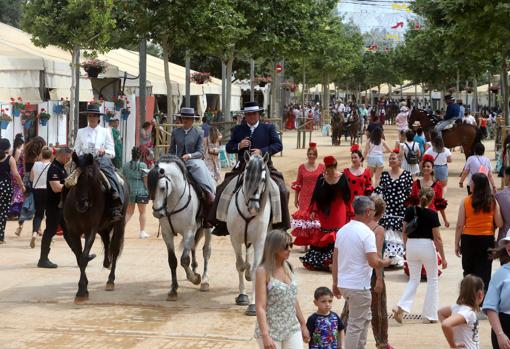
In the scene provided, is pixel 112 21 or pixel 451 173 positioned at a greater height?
pixel 112 21

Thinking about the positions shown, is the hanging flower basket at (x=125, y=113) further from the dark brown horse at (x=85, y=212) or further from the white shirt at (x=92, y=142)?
the dark brown horse at (x=85, y=212)

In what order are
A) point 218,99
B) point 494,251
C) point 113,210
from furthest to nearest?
point 218,99
point 113,210
point 494,251

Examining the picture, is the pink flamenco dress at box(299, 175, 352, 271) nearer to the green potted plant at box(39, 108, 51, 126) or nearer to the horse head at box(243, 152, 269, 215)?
the horse head at box(243, 152, 269, 215)

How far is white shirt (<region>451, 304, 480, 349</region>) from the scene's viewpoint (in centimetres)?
805

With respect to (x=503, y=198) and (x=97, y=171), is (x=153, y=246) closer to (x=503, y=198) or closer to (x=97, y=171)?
(x=97, y=171)

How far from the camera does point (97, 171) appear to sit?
14.1 metres

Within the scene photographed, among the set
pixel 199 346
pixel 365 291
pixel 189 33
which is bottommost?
pixel 199 346

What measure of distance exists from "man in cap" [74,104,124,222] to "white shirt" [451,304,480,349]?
725 centimetres

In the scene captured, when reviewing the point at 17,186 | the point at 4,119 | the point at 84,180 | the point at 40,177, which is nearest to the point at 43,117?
the point at 4,119

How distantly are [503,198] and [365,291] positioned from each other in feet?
11.4

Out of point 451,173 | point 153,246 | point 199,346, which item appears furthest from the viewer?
point 451,173

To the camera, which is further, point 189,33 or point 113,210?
point 189,33

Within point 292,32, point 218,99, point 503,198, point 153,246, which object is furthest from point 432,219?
point 218,99

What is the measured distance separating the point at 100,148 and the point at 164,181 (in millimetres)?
1705
